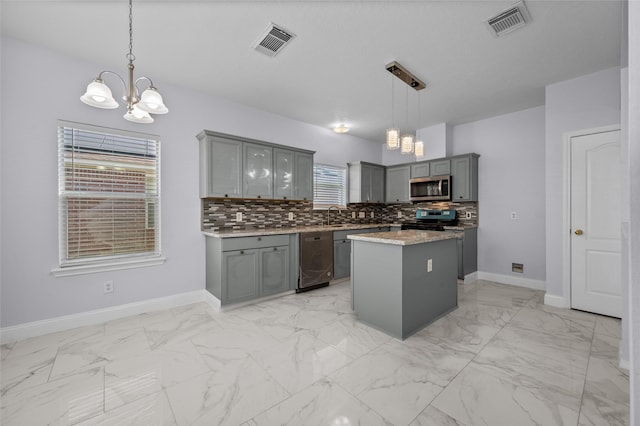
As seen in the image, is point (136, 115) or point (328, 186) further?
point (328, 186)

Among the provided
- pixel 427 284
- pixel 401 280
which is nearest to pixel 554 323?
pixel 427 284

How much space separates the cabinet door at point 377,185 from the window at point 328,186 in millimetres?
591

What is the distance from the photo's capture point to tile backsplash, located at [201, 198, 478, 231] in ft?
13.1

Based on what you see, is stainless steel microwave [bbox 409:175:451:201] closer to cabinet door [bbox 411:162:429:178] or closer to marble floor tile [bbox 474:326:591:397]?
cabinet door [bbox 411:162:429:178]

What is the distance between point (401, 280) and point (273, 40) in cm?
263

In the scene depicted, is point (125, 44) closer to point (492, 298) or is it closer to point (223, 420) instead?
point (223, 420)

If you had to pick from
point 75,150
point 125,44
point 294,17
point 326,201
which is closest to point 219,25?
point 294,17

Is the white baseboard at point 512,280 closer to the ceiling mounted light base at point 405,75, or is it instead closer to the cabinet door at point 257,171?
the ceiling mounted light base at point 405,75

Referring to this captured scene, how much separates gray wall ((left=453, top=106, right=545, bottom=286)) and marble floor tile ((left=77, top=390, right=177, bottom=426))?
5.02 meters

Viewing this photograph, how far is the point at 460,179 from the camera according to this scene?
4988mm

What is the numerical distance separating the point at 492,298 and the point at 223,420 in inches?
145

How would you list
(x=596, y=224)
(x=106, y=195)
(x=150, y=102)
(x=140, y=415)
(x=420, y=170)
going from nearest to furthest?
(x=140, y=415) → (x=150, y=102) → (x=106, y=195) → (x=596, y=224) → (x=420, y=170)

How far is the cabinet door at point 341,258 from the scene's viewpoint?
464 centimetres

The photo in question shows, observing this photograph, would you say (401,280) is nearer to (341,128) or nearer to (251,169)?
(251,169)
